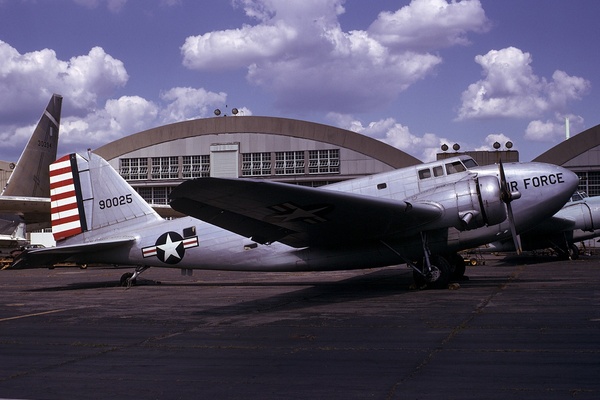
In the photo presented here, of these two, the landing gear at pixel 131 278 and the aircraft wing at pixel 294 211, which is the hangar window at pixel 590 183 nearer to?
the aircraft wing at pixel 294 211

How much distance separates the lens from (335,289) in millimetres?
18391

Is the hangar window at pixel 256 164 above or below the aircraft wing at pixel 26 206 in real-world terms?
above

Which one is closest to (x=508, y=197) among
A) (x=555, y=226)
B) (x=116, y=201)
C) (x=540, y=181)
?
(x=540, y=181)

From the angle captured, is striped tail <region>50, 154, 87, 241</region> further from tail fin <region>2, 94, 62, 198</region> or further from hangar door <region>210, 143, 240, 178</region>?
hangar door <region>210, 143, 240, 178</region>

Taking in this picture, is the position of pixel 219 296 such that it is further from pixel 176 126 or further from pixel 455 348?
pixel 176 126

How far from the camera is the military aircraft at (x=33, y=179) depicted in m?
38.9

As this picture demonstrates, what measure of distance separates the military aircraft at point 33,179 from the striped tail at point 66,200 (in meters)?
18.4

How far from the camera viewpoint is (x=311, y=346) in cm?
914

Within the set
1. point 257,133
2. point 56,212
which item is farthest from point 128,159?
point 56,212

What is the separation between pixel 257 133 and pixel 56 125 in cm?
2185

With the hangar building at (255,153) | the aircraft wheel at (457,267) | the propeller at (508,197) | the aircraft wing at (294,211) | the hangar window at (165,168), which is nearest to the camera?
the aircraft wing at (294,211)

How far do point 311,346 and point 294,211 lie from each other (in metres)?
5.93

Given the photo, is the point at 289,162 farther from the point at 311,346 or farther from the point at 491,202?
the point at 311,346

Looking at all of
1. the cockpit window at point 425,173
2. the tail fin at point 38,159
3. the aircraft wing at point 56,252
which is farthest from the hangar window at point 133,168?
the cockpit window at point 425,173
